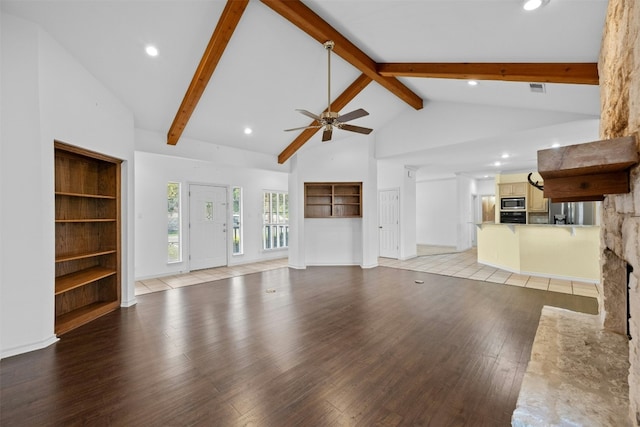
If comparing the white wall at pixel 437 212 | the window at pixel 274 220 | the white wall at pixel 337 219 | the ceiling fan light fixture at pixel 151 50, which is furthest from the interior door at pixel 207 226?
the white wall at pixel 437 212

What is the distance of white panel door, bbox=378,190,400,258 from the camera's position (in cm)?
777

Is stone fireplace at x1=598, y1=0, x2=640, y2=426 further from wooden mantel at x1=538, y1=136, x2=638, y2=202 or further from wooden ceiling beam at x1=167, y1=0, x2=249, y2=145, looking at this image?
wooden ceiling beam at x1=167, y1=0, x2=249, y2=145

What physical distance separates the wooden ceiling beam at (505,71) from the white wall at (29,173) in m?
4.13

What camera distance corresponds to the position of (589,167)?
1.28 meters

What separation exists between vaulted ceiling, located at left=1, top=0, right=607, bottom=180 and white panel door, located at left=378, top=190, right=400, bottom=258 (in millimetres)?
2097

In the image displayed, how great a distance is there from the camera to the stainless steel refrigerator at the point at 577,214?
6938mm

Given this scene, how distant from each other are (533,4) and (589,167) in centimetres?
179

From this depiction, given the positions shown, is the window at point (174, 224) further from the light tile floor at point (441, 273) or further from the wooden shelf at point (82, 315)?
the wooden shelf at point (82, 315)

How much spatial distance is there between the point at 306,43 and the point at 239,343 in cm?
387

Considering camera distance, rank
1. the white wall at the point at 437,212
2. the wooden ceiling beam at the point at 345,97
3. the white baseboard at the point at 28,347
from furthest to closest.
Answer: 1. the white wall at the point at 437,212
2. the wooden ceiling beam at the point at 345,97
3. the white baseboard at the point at 28,347

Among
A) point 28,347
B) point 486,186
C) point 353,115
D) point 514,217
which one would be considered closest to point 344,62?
point 353,115

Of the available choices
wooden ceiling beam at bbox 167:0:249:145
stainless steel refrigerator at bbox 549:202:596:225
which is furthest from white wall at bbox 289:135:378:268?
stainless steel refrigerator at bbox 549:202:596:225

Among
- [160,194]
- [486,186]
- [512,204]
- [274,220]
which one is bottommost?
[274,220]

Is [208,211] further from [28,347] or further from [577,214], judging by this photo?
[577,214]
